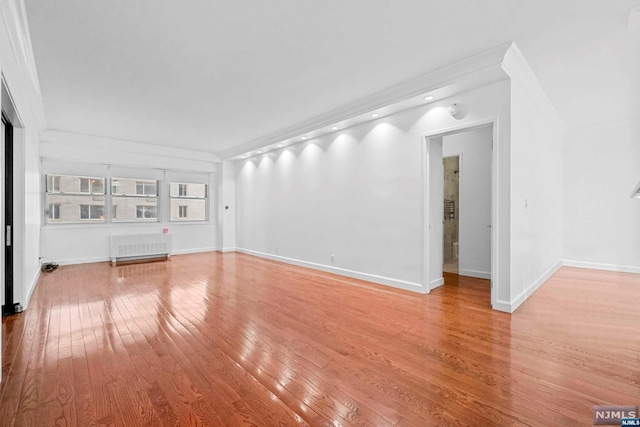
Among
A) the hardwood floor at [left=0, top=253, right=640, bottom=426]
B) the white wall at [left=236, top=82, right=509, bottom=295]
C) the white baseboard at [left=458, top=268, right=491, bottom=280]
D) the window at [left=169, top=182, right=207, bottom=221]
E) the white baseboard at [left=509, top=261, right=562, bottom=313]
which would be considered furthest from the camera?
the window at [left=169, top=182, right=207, bottom=221]

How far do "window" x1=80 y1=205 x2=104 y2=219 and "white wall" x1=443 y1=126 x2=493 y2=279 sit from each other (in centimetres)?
790

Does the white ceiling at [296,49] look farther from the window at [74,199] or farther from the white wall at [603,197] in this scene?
the window at [74,199]

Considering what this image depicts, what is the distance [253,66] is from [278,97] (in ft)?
3.13

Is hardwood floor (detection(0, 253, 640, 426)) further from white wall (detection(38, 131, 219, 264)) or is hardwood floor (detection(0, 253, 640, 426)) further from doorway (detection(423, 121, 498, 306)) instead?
white wall (detection(38, 131, 219, 264))

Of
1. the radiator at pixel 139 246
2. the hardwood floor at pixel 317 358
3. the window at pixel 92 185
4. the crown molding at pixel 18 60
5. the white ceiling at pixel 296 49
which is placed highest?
the white ceiling at pixel 296 49

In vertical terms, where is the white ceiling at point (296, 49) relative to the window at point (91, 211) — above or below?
above

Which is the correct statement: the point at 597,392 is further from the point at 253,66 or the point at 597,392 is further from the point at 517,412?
the point at 253,66

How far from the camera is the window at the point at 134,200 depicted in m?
7.01

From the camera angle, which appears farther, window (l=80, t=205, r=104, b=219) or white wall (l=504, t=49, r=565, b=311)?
window (l=80, t=205, r=104, b=219)

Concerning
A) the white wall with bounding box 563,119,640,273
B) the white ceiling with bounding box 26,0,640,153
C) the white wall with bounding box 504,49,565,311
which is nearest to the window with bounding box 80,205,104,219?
the white ceiling with bounding box 26,0,640,153

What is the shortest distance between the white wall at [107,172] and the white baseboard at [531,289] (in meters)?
7.54

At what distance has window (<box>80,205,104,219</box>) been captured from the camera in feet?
21.6

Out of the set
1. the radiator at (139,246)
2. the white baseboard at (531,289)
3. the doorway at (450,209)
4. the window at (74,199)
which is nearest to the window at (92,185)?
the window at (74,199)

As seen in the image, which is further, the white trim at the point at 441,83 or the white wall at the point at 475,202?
the white wall at the point at 475,202
